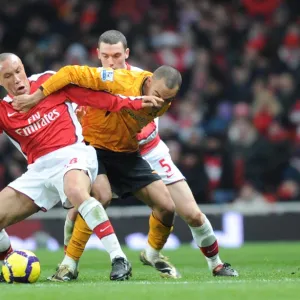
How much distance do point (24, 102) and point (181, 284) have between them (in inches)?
78.9

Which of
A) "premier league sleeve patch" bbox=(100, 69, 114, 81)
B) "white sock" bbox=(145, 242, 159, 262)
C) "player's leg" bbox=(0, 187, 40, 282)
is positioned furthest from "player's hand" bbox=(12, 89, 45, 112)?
"white sock" bbox=(145, 242, 159, 262)

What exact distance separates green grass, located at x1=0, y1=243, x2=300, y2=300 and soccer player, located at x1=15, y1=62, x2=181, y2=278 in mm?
441

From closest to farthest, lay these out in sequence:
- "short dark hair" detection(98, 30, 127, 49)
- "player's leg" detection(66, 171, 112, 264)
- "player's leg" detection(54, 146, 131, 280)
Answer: "player's leg" detection(54, 146, 131, 280) < "player's leg" detection(66, 171, 112, 264) < "short dark hair" detection(98, 30, 127, 49)

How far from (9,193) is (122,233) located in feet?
20.3

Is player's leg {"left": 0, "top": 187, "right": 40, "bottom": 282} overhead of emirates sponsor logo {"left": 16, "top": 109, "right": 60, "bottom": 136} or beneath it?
beneath

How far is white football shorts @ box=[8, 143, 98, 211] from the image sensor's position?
839cm

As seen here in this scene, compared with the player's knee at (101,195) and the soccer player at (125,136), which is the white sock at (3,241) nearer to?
the soccer player at (125,136)

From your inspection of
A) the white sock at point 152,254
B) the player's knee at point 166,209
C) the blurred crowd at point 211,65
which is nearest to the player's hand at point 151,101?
the player's knee at point 166,209

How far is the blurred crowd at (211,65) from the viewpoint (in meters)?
15.2

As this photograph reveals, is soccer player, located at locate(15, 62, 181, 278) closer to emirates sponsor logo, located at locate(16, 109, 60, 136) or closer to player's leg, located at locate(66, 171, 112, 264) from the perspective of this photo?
player's leg, located at locate(66, 171, 112, 264)

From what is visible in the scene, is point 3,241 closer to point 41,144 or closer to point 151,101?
point 41,144

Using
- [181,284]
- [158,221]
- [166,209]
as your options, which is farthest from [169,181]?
[181,284]

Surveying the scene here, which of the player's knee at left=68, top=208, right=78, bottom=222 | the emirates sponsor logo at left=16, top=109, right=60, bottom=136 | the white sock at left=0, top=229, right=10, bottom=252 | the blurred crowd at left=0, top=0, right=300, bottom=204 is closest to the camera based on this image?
the emirates sponsor logo at left=16, top=109, right=60, bottom=136

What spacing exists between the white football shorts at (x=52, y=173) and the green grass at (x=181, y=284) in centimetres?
68
